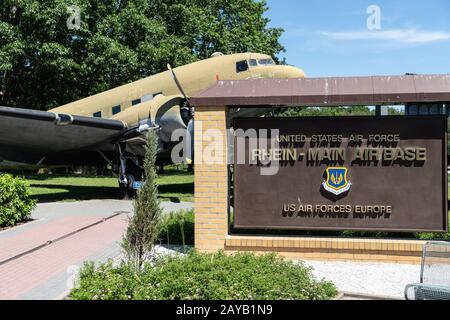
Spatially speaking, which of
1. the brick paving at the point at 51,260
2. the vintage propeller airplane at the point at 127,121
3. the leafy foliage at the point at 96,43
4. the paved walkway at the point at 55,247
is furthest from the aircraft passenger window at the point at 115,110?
the leafy foliage at the point at 96,43

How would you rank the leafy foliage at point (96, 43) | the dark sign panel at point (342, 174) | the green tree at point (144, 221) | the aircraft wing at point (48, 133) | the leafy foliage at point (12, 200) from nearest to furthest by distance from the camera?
the green tree at point (144, 221), the dark sign panel at point (342, 174), the leafy foliage at point (12, 200), the aircraft wing at point (48, 133), the leafy foliage at point (96, 43)

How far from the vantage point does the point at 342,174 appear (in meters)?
9.17

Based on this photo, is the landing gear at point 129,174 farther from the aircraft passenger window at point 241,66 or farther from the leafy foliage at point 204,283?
the leafy foliage at point 204,283

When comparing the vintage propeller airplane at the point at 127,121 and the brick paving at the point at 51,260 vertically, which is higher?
the vintage propeller airplane at the point at 127,121

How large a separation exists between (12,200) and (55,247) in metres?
3.72

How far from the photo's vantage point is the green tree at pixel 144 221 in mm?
7773

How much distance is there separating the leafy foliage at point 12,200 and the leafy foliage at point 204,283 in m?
7.23

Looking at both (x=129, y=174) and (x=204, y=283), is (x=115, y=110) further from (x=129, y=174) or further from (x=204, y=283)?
(x=204, y=283)

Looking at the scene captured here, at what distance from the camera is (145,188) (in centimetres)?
771

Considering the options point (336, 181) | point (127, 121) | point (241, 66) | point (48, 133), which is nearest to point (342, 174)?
point (336, 181)

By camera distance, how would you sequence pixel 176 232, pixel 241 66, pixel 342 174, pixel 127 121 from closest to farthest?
pixel 342 174 < pixel 176 232 < pixel 127 121 < pixel 241 66

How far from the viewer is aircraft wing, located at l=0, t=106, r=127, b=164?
17.8 metres

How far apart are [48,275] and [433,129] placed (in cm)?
710

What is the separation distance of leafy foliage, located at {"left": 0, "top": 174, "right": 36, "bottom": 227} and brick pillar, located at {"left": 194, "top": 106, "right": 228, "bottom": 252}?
21.6 ft
